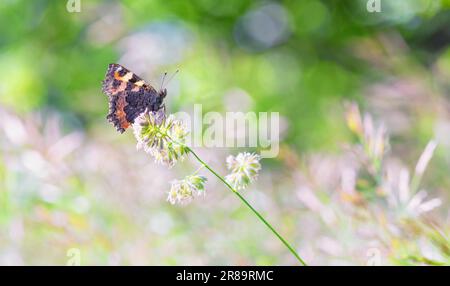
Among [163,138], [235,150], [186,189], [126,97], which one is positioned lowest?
[186,189]

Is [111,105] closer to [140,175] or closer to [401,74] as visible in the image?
[140,175]

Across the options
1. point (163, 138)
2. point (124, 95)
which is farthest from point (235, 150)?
point (163, 138)

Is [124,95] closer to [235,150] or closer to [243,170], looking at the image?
[243,170]

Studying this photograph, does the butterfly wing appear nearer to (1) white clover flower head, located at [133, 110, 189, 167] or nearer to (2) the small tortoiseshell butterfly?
(2) the small tortoiseshell butterfly

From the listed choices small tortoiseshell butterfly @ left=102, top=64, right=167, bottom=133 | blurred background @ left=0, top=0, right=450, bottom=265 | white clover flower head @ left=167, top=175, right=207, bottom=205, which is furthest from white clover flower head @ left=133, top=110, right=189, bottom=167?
blurred background @ left=0, top=0, right=450, bottom=265
